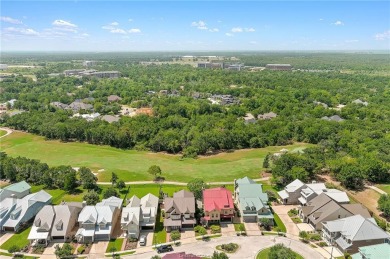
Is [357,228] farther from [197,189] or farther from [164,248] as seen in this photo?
[164,248]

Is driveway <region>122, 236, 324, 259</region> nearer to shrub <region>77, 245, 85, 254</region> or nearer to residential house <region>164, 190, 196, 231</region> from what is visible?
residential house <region>164, 190, 196, 231</region>

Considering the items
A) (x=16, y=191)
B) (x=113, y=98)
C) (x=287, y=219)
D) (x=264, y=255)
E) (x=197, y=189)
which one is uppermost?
(x=113, y=98)

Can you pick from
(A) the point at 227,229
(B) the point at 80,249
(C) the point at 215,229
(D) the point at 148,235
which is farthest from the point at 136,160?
(A) the point at 227,229

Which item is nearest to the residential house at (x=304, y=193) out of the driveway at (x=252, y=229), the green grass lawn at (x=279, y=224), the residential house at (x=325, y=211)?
the residential house at (x=325, y=211)

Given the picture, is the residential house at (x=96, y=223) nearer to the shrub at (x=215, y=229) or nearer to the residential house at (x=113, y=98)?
the shrub at (x=215, y=229)

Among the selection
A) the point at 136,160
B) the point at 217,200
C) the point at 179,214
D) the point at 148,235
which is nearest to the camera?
the point at 148,235

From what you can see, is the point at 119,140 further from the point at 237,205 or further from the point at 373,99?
the point at 373,99

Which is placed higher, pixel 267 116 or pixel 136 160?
pixel 267 116
